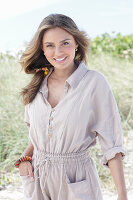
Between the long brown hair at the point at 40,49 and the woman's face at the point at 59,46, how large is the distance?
3 cm

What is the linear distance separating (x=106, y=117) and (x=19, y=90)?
128 inches

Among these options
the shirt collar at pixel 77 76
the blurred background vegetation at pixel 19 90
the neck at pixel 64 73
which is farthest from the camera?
Result: the blurred background vegetation at pixel 19 90

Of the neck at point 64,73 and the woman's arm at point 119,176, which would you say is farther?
the neck at point 64,73

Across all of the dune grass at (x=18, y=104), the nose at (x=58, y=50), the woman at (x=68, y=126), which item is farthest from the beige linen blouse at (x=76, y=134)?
the dune grass at (x=18, y=104)

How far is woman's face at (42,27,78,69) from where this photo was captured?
5.62ft

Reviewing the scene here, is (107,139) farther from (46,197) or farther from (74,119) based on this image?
(46,197)

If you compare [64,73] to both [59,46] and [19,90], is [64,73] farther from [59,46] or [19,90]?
[19,90]

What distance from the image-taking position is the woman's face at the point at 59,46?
171 centimetres

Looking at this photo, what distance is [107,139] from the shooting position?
5.37 feet

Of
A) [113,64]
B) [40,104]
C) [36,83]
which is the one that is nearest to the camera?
[40,104]

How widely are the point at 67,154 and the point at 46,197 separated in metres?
0.25

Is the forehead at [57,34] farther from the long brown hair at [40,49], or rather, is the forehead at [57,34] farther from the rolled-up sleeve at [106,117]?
the rolled-up sleeve at [106,117]

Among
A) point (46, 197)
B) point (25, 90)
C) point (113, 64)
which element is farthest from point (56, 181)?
point (113, 64)

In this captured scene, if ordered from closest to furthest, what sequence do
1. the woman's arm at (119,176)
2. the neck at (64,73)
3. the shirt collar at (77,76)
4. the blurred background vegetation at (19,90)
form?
the woman's arm at (119,176) → the shirt collar at (77,76) → the neck at (64,73) → the blurred background vegetation at (19,90)
